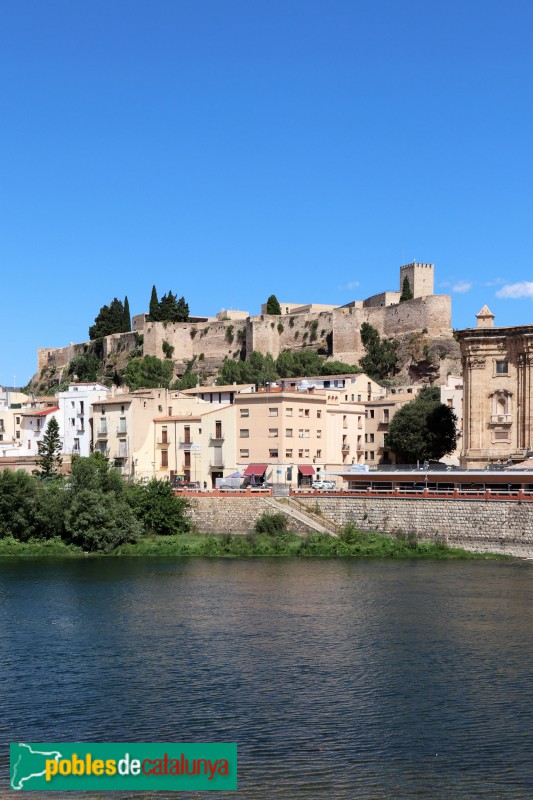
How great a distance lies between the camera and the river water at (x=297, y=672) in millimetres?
21016

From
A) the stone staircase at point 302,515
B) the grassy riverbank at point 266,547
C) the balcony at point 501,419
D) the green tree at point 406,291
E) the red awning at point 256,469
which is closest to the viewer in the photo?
the grassy riverbank at point 266,547

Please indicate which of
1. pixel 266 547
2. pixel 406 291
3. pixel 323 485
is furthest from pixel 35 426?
pixel 406 291

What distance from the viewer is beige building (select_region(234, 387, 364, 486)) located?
6178cm

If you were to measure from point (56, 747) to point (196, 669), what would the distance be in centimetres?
711

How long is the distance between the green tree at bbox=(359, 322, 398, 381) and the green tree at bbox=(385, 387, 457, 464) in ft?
107

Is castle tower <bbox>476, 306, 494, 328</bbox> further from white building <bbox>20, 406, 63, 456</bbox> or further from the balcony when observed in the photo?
white building <bbox>20, 406, 63, 456</bbox>

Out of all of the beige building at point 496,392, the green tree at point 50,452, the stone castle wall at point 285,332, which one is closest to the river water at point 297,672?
the beige building at point 496,392

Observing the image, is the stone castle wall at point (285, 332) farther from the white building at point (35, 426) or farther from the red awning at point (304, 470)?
the red awning at point (304, 470)

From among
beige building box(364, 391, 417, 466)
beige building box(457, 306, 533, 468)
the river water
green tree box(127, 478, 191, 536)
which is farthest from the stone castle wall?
the river water

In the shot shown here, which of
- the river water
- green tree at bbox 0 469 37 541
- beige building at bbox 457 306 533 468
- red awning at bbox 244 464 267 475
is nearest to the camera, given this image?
the river water

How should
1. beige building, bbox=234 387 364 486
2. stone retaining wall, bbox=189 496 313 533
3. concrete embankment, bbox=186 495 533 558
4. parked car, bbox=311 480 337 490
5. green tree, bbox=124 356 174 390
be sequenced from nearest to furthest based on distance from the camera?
concrete embankment, bbox=186 495 533 558 < stone retaining wall, bbox=189 496 313 533 < parked car, bbox=311 480 337 490 < beige building, bbox=234 387 364 486 < green tree, bbox=124 356 174 390

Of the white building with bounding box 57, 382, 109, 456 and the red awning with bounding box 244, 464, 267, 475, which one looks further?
the white building with bounding box 57, 382, 109, 456

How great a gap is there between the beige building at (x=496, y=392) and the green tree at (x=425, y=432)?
10.6 m

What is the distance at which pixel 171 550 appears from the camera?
5009cm
